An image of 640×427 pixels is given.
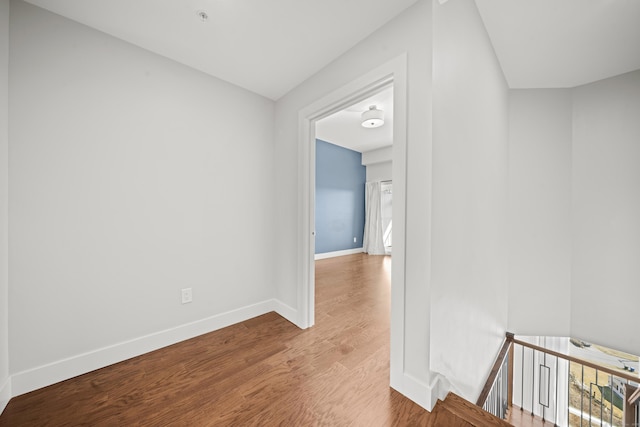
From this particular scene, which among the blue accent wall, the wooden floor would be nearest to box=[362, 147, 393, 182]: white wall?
the blue accent wall

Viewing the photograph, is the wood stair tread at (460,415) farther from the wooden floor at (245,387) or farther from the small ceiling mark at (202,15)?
the small ceiling mark at (202,15)

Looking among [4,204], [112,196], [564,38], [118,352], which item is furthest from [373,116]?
[118,352]

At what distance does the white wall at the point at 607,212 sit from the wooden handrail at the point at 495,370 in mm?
637

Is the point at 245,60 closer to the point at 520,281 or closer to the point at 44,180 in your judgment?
the point at 44,180

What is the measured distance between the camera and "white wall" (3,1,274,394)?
4.25ft

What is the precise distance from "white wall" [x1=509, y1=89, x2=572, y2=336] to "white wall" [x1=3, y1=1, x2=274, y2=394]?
3033 millimetres

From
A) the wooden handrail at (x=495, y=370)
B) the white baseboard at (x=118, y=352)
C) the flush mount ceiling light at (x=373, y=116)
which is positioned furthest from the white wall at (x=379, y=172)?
the white baseboard at (x=118, y=352)

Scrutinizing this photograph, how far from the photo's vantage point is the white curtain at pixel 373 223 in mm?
6027

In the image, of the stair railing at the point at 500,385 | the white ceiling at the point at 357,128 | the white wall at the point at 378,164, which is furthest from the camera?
the white wall at the point at 378,164

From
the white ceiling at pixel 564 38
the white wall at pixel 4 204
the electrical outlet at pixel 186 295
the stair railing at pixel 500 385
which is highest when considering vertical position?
the white ceiling at pixel 564 38

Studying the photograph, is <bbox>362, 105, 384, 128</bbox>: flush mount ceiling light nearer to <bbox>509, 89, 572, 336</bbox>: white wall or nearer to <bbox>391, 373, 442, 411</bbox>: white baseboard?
<bbox>509, 89, 572, 336</bbox>: white wall

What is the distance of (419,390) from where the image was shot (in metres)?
1.21

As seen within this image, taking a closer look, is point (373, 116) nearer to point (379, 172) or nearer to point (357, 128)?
point (357, 128)

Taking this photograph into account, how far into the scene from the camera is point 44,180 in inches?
52.7
